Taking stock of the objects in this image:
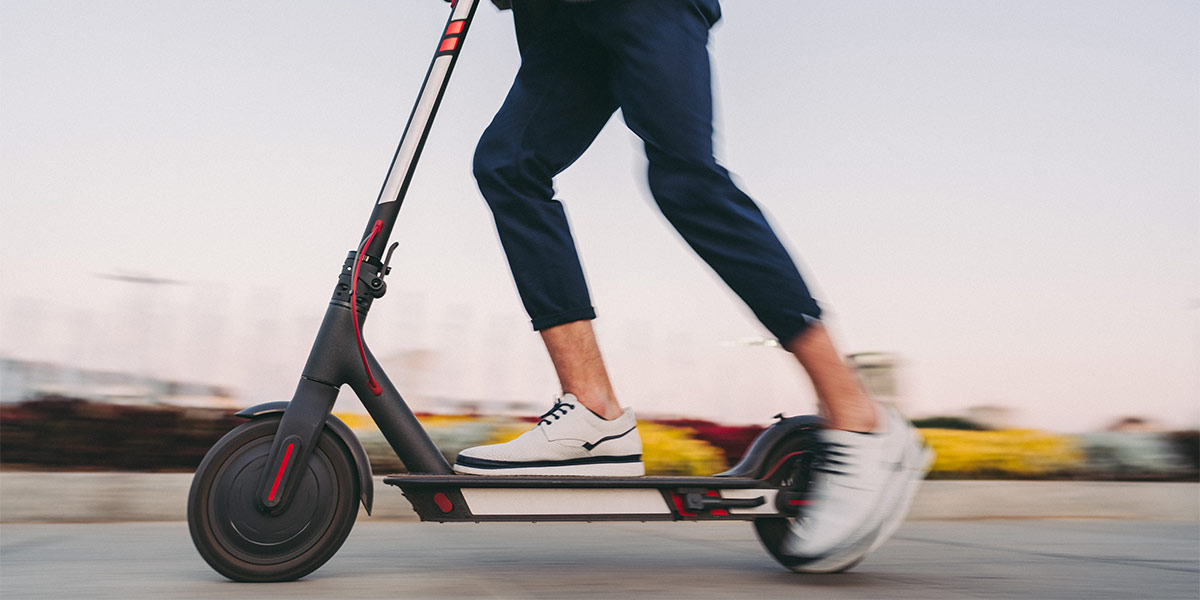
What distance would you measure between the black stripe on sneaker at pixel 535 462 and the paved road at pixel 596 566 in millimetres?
247

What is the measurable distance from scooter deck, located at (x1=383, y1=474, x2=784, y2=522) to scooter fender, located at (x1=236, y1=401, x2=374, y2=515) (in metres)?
0.06

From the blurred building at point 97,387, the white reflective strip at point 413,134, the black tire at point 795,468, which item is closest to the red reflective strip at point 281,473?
the white reflective strip at point 413,134

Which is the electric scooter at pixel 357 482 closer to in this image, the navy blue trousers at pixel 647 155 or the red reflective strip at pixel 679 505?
the red reflective strip at pixel 679 505

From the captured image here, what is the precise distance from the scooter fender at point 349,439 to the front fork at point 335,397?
3 centimetres

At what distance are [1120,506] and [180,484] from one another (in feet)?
13.1

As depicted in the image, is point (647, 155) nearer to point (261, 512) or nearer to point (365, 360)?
point (365, 360)

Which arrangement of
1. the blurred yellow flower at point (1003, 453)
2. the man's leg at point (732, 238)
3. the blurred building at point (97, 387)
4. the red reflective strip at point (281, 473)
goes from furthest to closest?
1. the blurred yellow flower at point (1003, 453)
2. the blurred building at point (97, 387)
3. the man's leg at point (732, 238)
4. the red reflective strip at point (281, 473)

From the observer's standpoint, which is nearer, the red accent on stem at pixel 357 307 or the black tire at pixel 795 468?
the red accent on stem at pixel 357 307

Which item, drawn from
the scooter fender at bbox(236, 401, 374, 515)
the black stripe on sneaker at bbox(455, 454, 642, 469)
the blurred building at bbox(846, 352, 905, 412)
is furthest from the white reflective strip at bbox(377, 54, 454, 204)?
the blurred building at bbox(846, 352, 905, 412)

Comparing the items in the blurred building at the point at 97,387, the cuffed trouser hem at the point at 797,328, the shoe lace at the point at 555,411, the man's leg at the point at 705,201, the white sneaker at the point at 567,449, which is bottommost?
the blurred building at the point at 97,387

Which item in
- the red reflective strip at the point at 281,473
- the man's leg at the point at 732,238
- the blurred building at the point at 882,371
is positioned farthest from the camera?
the blurred building at the point at 882,371

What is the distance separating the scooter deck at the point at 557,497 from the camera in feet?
6.74

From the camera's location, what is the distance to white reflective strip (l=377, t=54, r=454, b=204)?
87.0 inches

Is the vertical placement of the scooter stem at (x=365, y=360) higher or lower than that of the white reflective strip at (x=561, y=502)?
higher
